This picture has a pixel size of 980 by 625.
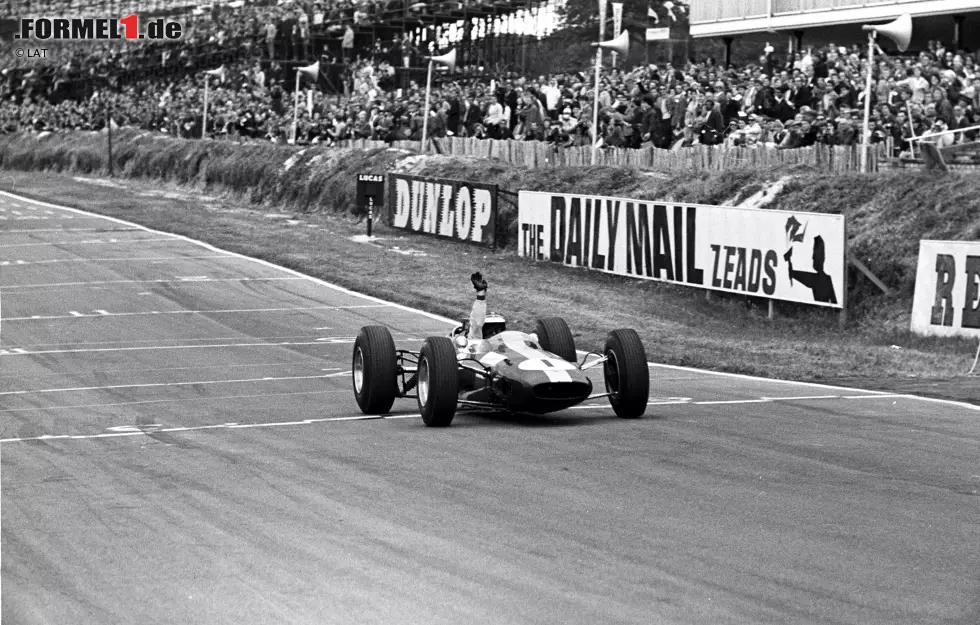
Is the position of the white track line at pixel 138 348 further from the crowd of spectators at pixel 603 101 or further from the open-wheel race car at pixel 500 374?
the crowd of spectators at pixel 603 101

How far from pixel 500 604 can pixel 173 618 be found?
65.8 inches

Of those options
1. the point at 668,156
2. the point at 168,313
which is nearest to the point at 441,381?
the point at 168,313

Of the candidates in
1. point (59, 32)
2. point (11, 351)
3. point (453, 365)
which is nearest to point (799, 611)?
point (453, 365)

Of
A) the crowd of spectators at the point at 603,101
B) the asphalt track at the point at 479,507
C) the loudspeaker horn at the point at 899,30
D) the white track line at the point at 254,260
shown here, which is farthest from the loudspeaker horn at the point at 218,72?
the asphalt track at the point at 479,507

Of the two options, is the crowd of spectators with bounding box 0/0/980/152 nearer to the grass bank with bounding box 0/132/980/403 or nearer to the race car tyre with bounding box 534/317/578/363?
the grass bank with bounding box 0/132/980/403

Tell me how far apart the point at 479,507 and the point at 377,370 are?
16.4 ft

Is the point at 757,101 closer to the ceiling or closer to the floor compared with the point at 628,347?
closer to the ceiling

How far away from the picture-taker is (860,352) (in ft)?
68.3

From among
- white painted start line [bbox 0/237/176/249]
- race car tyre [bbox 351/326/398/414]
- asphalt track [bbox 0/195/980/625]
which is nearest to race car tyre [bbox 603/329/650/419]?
asphalt track [bbox 0/195/980/625]

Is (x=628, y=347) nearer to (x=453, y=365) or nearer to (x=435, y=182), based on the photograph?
(x=453, y=365)

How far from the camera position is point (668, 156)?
30.4 m

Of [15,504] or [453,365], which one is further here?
[453,365]

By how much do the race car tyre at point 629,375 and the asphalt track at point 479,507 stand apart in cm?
21

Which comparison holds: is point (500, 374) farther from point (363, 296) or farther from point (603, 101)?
point (603, 101)
